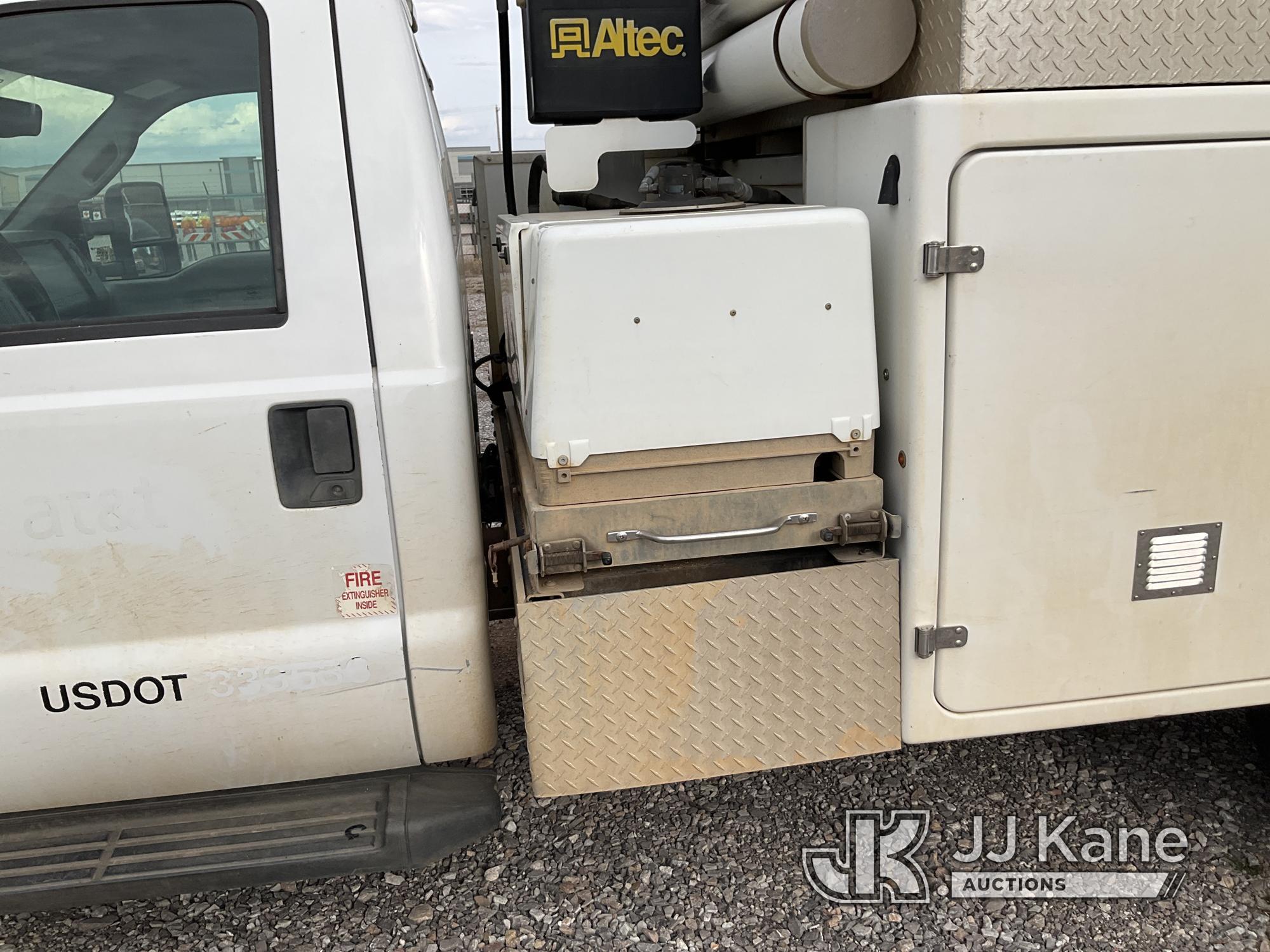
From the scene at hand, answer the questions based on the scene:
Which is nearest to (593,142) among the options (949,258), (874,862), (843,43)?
(843,43)

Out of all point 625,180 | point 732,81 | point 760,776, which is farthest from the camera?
point 625,180

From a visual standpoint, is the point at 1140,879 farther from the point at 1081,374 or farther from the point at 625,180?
the point at 625,180

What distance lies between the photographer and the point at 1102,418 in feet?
6.00

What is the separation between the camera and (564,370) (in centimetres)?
168

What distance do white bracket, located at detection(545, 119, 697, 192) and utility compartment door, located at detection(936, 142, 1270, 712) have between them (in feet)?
3.06

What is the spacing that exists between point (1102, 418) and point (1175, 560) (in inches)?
13.7

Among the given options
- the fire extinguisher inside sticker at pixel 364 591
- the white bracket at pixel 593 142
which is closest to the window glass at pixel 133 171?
the fire extinguisher inside sticker at pixel 364 591

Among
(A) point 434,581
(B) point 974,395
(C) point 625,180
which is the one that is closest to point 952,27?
(B) point 974,395

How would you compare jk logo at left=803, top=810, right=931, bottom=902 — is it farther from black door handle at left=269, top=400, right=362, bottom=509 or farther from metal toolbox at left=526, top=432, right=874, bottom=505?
black door handle at left=269, top=400, right=362, bottom=509

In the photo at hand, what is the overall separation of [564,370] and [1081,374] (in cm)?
95

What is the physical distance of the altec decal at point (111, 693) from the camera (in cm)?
181

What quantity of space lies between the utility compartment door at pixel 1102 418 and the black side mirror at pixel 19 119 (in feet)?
5.19

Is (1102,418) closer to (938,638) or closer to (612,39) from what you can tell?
(938,638)

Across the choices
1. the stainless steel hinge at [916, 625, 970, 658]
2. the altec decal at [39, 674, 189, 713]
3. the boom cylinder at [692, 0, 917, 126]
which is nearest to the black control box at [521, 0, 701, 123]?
the boom cylinder at [692, 0, 917, 126]
